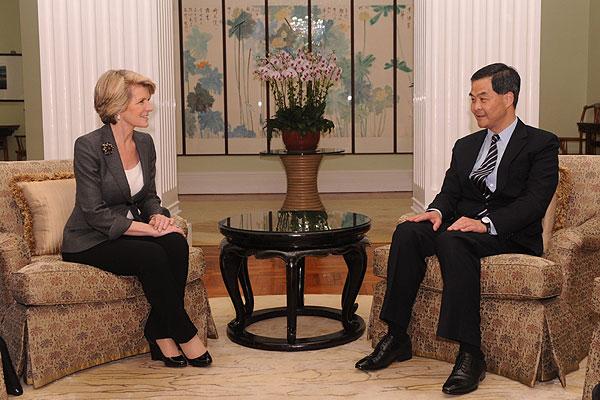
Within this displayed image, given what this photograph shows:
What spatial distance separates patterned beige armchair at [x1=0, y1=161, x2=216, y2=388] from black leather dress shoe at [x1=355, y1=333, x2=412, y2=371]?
88 cm

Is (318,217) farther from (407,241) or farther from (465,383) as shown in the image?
(465,383)

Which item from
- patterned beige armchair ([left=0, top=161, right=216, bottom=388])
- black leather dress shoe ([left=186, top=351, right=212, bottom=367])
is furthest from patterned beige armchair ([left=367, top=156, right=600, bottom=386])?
patterned beige armchair ([left=0, top=161, right=216, bottom=388])

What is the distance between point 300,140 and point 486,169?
3.61m

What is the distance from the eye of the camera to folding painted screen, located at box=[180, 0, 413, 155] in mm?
10273

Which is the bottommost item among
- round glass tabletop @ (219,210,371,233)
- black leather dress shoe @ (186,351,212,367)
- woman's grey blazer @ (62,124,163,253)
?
black leather dress shoe @ (186,351,212,367)

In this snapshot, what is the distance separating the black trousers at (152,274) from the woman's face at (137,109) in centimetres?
54

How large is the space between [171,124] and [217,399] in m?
3.17

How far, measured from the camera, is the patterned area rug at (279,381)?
3.12 m

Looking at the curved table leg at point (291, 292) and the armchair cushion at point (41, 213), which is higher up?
the armchair cushion at point (41, 213)

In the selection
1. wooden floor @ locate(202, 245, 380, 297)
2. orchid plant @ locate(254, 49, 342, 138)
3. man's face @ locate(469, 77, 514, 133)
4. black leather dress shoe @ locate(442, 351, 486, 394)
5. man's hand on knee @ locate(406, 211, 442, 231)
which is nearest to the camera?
black leather dress shoe @ locate(442, 351, 486, 394)

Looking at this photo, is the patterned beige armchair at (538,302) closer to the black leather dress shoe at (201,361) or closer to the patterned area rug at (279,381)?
the patterned area rug at (279,381)

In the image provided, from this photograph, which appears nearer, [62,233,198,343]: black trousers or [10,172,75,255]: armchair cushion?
[62,233,198,343]: black trousers

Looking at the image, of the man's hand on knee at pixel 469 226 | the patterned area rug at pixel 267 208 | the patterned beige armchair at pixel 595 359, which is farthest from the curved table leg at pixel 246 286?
the patterned area rug at pixel 267 208

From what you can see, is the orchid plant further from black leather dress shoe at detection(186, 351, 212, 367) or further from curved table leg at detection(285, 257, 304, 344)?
black leather dress shoe at detection(186, 351, 212, 367)
